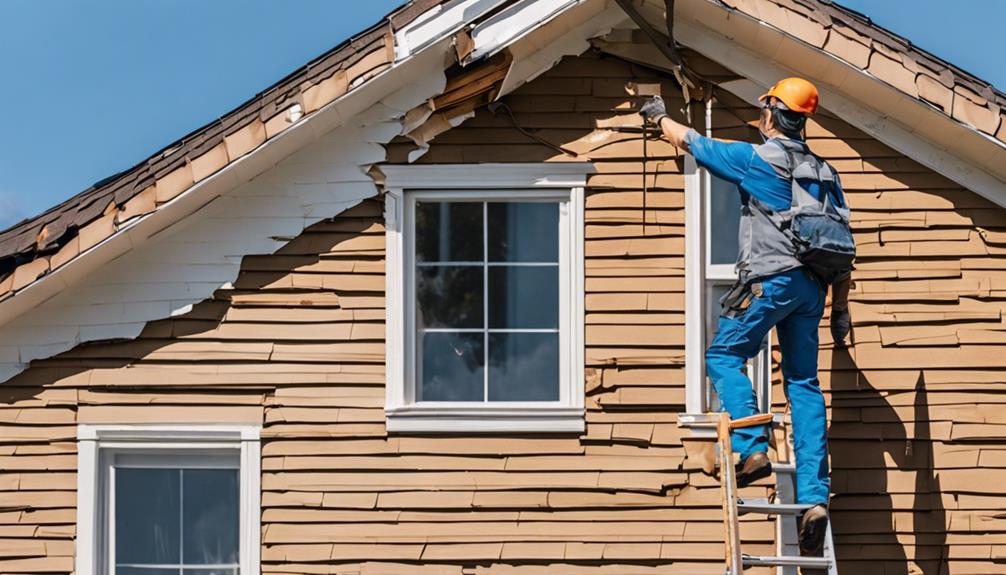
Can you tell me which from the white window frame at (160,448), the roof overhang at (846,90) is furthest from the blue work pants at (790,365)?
the white window frame at (160,448)

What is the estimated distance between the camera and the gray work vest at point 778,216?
734 cm

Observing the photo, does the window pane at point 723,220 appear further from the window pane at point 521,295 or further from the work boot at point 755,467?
the work boot at point 755,467

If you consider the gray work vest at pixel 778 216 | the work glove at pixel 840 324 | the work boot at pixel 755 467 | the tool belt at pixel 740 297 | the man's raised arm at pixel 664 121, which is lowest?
the work boot at pixel 755 467

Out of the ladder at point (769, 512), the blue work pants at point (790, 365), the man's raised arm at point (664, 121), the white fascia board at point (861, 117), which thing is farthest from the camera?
the white fascia board at point (861, 117)

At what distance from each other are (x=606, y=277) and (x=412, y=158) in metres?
1.28

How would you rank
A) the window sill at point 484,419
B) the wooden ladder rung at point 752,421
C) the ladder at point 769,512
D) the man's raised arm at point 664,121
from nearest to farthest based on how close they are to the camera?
1. the ladder at point 769,512
2. the wooden ladder rung at point 752,421
3. the man's raised arm at point 664,121
4. the window sill at point 484,419

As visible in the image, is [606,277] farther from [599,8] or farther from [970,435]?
[970,435]

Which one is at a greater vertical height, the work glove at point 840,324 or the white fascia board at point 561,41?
the white fascia board at point 561,41

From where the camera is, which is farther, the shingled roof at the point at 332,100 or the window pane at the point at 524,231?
the window pane at the point at 524,231

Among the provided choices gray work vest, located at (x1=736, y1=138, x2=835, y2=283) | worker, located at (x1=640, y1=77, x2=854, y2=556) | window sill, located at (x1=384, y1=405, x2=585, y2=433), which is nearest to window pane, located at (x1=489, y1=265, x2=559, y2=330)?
window sill, located at (x1=384, y1=405, x2=585, y2=433)

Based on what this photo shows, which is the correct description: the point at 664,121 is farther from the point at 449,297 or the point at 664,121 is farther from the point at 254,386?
the point at 254,386

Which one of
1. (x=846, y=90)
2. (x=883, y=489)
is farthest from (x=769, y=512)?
(x=846, y=90)

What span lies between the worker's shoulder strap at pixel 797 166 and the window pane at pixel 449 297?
1.90 metres

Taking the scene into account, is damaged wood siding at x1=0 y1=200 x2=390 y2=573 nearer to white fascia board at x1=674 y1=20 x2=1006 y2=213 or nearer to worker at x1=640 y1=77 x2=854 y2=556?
worker at x1=640 y1=77 x2=854 y2=556
